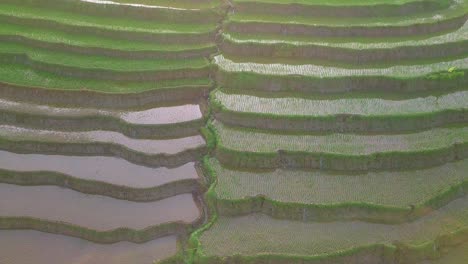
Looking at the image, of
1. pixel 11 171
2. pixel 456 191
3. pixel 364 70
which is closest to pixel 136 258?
pixel 11 171

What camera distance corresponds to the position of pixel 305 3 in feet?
47.8

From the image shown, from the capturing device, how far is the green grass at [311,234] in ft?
30.7

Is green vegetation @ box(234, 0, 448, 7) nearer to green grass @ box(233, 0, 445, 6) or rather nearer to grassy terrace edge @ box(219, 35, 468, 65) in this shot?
green grass @ box(233, 0, 445, 6)

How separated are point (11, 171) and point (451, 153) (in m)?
9.55

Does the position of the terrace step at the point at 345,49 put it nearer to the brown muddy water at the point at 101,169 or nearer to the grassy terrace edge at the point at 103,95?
the grassy terrace edge at the point at 103,95

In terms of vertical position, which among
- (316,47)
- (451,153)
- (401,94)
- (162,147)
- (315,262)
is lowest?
(315,262)

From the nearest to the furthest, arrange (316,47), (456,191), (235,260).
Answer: (235,260), (456,191), (316,47)

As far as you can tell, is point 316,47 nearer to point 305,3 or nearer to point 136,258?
point 305,3

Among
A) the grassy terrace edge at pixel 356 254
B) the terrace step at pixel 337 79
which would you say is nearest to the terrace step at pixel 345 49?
the terrace step at pixel 337 79

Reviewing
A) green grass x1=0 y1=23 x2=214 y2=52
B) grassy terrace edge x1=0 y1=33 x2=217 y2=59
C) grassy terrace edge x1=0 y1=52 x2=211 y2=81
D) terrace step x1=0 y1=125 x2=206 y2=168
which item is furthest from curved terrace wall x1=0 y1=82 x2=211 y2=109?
green grass x1=0 y1=23 x2=214 y2=52

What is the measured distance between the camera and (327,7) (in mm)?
14547

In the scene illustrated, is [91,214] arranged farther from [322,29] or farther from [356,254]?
[322,29]

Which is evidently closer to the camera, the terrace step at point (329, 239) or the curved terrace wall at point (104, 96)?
the terrace step at point (329, 239)

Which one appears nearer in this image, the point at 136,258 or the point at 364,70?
the point at 136,258
